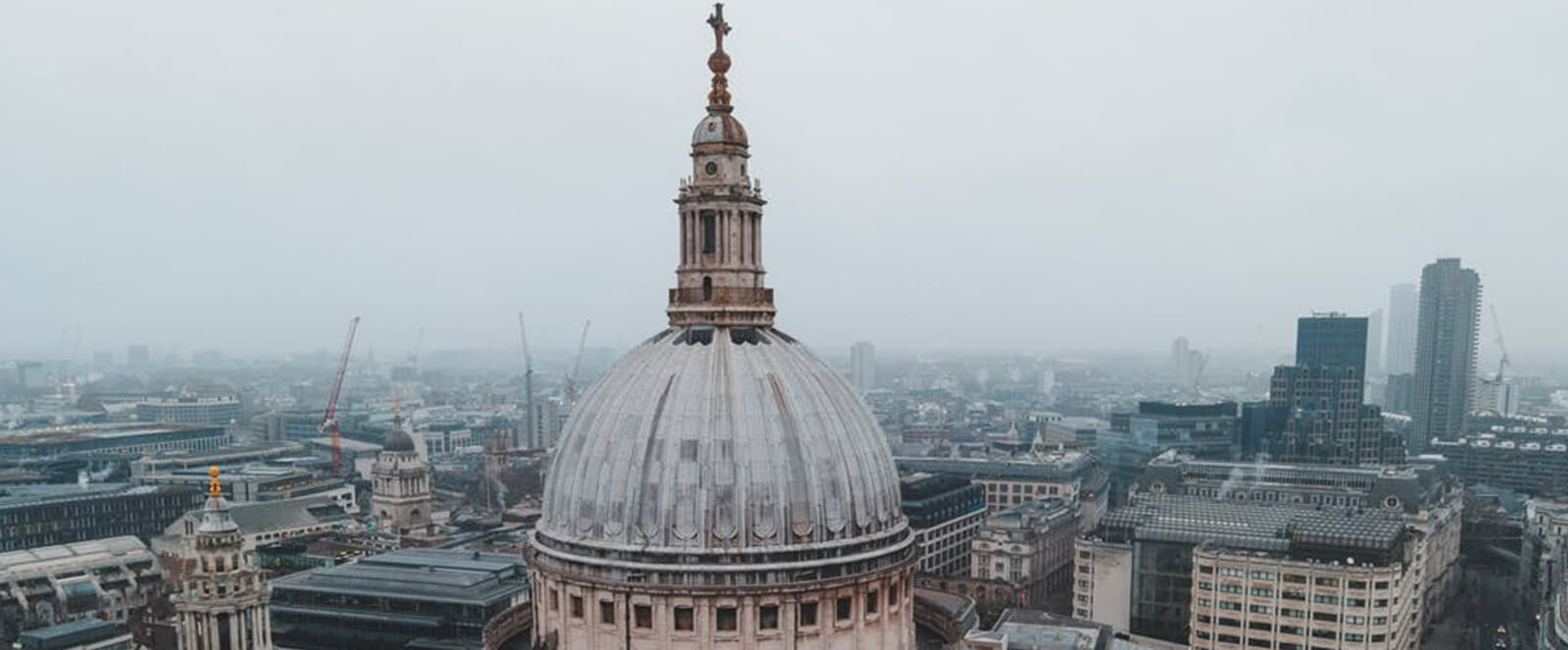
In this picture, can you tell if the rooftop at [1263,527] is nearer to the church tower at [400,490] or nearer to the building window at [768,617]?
the building window at [768,617]

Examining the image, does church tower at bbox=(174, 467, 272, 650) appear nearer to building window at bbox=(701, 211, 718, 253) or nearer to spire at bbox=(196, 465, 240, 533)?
spire at bbox=(196, 465, 240, 533)

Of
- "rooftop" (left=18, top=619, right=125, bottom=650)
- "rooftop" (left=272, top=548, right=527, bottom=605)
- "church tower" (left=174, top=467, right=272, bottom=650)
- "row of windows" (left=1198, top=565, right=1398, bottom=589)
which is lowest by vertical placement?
"rooftop" (left=18, top=619, right=125, bottom=650)

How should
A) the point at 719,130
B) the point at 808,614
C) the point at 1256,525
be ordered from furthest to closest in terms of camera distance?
the point at 1256,525 → the point at 719,130 → the point at 808,614

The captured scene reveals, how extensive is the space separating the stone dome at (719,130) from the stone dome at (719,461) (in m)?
7.73

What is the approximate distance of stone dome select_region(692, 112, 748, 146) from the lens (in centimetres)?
4247

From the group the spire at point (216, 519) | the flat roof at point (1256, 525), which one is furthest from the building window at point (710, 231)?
the flat roof at point (1256, 525)

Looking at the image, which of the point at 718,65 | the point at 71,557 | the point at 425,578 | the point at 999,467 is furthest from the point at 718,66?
the point at 999,467

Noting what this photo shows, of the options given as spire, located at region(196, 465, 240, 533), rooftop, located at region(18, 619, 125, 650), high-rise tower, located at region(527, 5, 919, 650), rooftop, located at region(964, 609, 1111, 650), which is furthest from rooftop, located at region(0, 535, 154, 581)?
high-rise tower, located at region(527, 5, 919, 650)

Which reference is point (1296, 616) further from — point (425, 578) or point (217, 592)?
point (217, 592)

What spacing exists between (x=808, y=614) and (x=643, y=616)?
19.4 ft

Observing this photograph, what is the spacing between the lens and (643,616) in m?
37.1

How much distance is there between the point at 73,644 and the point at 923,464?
422 feet

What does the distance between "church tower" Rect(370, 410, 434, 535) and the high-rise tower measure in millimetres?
124153

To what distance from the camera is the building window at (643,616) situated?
36969 millimetres
